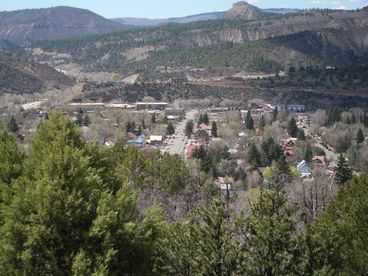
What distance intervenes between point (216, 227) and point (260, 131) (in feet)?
187

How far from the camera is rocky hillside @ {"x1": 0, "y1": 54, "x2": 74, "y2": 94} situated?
Result: 105 metres

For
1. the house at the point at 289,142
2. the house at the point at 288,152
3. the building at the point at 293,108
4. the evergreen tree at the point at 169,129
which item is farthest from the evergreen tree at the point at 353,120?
the evergreen tree at the point at 169,129

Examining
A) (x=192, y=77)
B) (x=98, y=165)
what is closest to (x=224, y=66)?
(x=192, y=77)

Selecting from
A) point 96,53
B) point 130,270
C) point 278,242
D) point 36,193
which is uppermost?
point 36,193

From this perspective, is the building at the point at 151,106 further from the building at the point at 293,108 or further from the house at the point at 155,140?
the house at the point at 155,140

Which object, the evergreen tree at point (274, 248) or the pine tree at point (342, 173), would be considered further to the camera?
the pine tree at point (342, 173)

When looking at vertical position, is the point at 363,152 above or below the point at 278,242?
below

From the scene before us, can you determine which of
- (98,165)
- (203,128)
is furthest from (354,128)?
(98,165)

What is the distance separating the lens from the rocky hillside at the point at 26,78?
346ft

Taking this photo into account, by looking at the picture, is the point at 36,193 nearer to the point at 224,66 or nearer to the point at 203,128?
the point at 203,128

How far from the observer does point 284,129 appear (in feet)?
226

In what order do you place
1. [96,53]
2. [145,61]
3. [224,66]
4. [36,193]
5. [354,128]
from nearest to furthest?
[36,193] → [354,128] → [224,66] → [145,61] → [96,53]

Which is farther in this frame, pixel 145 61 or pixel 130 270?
pixel 145 61

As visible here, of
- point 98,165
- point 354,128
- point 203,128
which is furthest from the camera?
point 203,128
